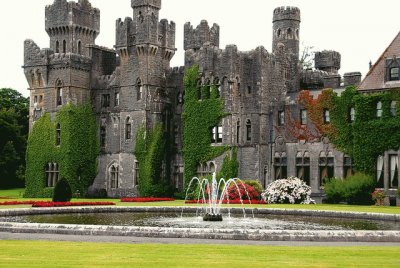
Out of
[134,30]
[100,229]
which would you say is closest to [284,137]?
[134,30]

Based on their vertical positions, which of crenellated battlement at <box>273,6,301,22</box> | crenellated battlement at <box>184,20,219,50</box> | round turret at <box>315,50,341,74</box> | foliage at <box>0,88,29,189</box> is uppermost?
crenellated battlement at <box>273,6,301,22</box>

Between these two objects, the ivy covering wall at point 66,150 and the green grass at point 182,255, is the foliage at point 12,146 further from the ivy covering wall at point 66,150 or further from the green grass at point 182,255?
the green grass at point 182,255

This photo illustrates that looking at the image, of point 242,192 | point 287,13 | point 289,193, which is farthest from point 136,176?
point 287,13

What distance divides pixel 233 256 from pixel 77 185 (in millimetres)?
44071

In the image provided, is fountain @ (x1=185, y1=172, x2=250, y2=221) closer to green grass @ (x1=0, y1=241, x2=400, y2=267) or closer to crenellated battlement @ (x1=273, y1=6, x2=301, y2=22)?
green grass @ (x1=0, y1=241, x2=400, y2=267)

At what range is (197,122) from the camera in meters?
56.8

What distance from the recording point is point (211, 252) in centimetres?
1842

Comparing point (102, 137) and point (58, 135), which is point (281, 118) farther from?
point (58, 135)

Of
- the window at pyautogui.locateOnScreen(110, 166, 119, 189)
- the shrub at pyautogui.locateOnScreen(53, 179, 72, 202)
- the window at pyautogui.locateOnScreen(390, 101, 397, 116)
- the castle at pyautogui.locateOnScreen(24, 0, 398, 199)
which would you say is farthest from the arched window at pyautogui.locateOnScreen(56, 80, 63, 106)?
the window at pyautogui.locateOnScreen(390, 101, 397, 116)

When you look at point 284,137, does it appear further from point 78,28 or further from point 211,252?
point 211,252

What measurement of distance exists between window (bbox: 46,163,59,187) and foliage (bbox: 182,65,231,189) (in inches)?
445

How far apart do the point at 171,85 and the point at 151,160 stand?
21.9ft

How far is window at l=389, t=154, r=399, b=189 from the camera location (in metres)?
47.5

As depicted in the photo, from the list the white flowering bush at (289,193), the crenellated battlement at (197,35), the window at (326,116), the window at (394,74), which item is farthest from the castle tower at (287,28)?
the white flowering bush at (289,193)
